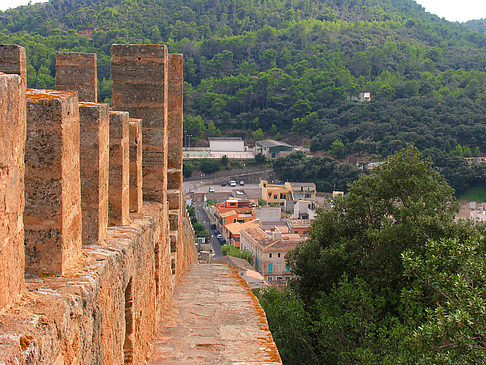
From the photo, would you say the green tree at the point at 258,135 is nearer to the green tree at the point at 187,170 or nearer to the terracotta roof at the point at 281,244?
the green tree at the point at 187,170

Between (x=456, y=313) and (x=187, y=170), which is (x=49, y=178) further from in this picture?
(x=187, y=170)

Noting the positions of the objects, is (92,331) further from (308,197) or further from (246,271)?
(308,197)

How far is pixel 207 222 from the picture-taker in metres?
50.1

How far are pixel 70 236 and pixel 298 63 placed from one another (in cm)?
8467

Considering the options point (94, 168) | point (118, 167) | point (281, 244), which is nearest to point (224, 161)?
point (281, 244)

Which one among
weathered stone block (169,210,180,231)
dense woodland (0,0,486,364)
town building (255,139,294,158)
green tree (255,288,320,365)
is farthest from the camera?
town building (255,139,294,158)

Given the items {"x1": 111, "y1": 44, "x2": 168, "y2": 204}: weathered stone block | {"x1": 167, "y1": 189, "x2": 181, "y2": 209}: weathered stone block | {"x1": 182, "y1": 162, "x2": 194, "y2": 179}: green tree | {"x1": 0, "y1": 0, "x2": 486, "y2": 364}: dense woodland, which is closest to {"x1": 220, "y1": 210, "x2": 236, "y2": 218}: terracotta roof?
{"x1": 0, "y1": 0, "x2": 486, "y2": 364}: dense woodland

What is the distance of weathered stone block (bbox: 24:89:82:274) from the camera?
110 inches

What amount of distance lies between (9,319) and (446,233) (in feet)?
27.0

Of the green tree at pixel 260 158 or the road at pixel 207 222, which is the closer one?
the road at pixel 207 222

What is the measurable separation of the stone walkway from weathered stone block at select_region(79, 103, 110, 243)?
173cm

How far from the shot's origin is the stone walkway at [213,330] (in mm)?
5039

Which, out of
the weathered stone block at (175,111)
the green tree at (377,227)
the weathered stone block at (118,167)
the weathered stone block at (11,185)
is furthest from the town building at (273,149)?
the weathered stone block at (11,185)

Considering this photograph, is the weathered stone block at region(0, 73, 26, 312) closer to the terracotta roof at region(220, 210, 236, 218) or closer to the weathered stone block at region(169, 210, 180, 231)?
the weathered stone block at region(169, 210, 180, 231)
